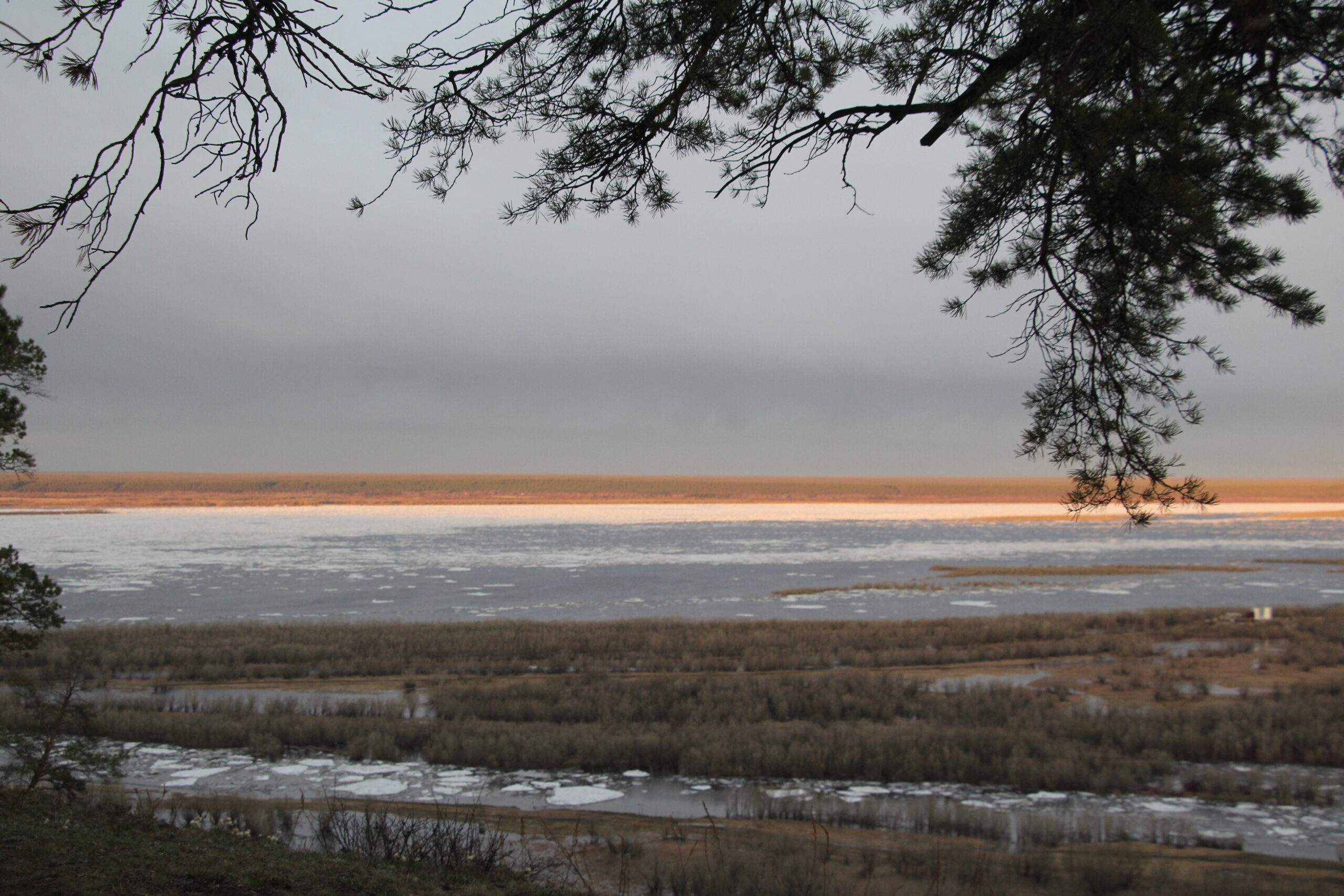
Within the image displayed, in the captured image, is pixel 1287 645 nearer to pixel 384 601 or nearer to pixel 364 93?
pixel 364 93

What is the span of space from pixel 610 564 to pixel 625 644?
19981mm

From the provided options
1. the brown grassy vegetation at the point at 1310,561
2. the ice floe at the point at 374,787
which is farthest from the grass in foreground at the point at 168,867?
the brown grassy vegetation at the point at 1310,561

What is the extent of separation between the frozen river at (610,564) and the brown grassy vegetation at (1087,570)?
107cm

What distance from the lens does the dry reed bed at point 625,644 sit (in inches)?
576

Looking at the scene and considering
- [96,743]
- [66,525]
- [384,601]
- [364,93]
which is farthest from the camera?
[66,525]

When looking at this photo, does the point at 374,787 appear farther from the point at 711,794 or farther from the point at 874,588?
the point at 874,588

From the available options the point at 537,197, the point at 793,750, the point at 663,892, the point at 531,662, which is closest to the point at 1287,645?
the point at 793,750

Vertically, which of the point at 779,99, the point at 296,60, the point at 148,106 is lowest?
the point at 148,106

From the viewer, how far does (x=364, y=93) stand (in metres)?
3.74

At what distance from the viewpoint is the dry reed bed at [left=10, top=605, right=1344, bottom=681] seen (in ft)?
48.0

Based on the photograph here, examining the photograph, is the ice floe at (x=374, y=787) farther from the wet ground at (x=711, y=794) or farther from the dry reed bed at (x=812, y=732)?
the dry reed bed at (x=812, y=732)

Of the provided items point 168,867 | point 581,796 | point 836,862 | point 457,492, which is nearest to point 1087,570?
point 581,796

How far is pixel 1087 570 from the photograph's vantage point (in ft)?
113

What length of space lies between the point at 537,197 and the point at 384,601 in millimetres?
22307
